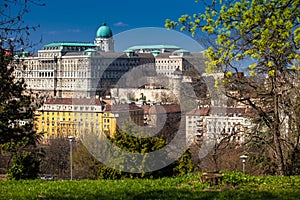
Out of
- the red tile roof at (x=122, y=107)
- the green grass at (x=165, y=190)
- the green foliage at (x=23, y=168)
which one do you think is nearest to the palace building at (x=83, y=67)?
the red tile roof at (x=122, y=107)

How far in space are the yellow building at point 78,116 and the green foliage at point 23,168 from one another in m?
21.5

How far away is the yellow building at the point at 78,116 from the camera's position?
3247 centimetres

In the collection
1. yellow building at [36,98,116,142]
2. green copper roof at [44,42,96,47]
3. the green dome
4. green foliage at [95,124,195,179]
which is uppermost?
the green dome

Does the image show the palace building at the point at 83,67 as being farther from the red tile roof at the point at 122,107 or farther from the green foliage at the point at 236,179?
the green foliage at the point at 236,179

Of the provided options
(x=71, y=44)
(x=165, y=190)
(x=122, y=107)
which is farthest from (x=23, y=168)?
(x=71, y=44)

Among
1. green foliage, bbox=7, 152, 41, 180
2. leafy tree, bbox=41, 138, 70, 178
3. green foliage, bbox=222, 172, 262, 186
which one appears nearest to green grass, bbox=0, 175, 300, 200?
green foliage, bbox=222, 172, 262, 186

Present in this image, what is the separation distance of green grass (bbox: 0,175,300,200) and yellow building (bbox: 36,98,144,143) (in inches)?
964

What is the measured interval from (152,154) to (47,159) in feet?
41.3

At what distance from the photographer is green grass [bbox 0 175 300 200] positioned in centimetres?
469

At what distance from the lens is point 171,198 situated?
14.9 feet

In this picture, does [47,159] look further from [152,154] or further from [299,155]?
[299,155]

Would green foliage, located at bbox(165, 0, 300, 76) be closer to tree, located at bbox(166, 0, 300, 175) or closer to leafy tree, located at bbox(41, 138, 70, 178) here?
tree, located at bbox(166, 0, 300, 175)

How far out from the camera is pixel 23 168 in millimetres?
8383

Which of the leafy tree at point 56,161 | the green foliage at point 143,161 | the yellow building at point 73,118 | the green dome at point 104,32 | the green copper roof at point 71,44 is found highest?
the green dome at point 104,32
